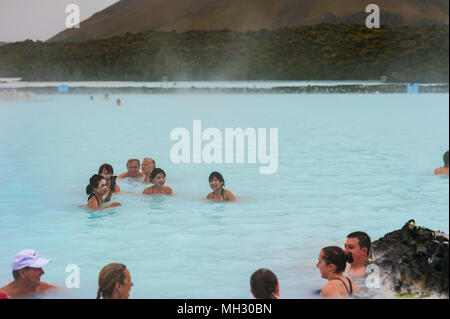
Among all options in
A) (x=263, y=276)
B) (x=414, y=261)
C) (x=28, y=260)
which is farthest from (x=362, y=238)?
(x=28, y=260)

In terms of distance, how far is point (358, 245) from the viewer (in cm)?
583

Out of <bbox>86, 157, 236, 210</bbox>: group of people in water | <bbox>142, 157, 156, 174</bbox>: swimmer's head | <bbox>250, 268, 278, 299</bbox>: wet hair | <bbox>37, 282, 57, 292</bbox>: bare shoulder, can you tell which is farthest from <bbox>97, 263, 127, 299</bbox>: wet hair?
<bbox>142, 157, 156, 174</bbox>: swimmer's head

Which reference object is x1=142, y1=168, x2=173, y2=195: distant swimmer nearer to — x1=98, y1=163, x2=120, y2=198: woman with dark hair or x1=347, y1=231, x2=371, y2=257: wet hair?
x1=98, y1=163, x2=120, y2=198: woman with dark hair

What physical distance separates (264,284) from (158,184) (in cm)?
621

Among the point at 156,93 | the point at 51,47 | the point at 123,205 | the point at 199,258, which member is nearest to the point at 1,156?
the point at 123,205

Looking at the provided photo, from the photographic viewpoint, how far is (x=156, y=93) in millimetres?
44000

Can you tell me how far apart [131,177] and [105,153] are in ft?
22.3

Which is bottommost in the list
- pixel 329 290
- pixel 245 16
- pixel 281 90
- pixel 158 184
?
pixel 329 290

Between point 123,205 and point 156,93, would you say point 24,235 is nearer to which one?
point 123,205

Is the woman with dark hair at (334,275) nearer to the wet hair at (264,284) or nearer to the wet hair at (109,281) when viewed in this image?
the wet hair at (264,284)

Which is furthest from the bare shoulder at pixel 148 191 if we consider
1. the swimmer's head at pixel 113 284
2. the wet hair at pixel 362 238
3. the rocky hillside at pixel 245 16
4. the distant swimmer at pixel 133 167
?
the rocky hillside at pixel 245 16

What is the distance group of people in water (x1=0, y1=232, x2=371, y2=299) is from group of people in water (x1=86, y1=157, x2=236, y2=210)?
3.42 metres

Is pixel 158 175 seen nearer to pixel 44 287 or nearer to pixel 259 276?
pixel 44 287

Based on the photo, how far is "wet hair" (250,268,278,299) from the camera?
4348 mm
